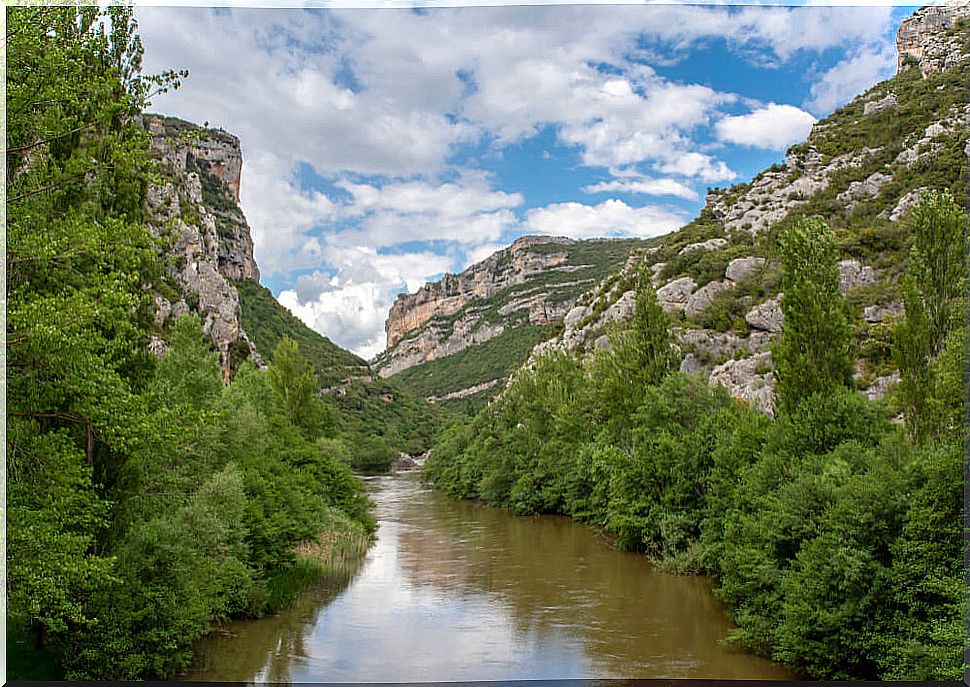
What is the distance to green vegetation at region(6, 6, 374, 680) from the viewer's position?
24.4 ft

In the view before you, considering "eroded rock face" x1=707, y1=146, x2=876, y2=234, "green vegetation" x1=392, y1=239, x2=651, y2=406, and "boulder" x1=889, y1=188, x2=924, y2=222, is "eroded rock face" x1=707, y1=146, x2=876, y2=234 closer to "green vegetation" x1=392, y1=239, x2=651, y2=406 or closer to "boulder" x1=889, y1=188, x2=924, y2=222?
"boulder" x1=889, y1=188, x2=924, y2=222

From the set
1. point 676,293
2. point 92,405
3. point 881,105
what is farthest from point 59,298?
point 881,105

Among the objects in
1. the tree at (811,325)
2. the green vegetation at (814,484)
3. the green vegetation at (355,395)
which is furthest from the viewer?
the green vegetation at (355,395)

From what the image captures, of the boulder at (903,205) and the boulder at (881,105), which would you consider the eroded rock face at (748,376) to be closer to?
the boulder at (903,205)

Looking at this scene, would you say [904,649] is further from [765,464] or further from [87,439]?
[87,439]

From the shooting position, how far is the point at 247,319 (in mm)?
61438

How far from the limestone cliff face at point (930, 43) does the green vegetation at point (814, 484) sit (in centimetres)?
3380

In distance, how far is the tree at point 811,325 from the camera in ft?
51.9

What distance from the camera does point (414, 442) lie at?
237 ft

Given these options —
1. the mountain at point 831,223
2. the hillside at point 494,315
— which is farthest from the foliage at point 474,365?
the mountain at point 831,223

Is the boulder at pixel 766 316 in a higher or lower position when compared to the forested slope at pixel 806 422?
higher

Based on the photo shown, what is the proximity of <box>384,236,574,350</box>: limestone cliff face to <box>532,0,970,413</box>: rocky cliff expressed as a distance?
47809 millimetres

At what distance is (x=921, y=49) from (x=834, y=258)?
44.2 meters

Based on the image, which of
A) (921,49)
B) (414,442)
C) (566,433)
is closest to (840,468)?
(566,433)
